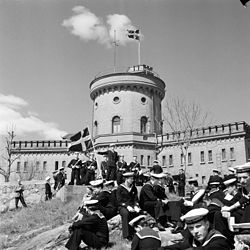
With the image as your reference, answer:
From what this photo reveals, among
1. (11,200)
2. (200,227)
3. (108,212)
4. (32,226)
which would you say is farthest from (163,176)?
(11,200)

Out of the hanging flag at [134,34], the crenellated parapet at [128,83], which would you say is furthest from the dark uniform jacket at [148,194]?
the hanging flag at [134,34]

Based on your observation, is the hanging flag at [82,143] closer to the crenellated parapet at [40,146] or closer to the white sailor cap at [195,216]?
the white sailor cap at [195,216]

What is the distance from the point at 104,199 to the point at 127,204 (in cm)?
69

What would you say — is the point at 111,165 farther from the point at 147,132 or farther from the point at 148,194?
the point at 147,132

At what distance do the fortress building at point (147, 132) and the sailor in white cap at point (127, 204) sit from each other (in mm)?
33113

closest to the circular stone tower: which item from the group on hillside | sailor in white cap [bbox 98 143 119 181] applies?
sailor in white cap [bbox 98 143 119 181]

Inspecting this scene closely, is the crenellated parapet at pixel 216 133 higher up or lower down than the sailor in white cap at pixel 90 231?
higher up

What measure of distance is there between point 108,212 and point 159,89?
40.1m

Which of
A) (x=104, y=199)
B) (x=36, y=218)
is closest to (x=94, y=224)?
(x=104, y=199)

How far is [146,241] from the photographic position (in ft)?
18.4

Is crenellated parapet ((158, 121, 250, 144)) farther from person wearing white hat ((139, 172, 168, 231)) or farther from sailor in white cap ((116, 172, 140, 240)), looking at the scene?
sailor in white cap ((116, 172, 140, 240))

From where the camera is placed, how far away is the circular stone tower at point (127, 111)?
44438mm

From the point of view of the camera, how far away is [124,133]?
44156 millimetres

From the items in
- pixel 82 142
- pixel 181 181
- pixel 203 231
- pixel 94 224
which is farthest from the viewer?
pixel 82 142
